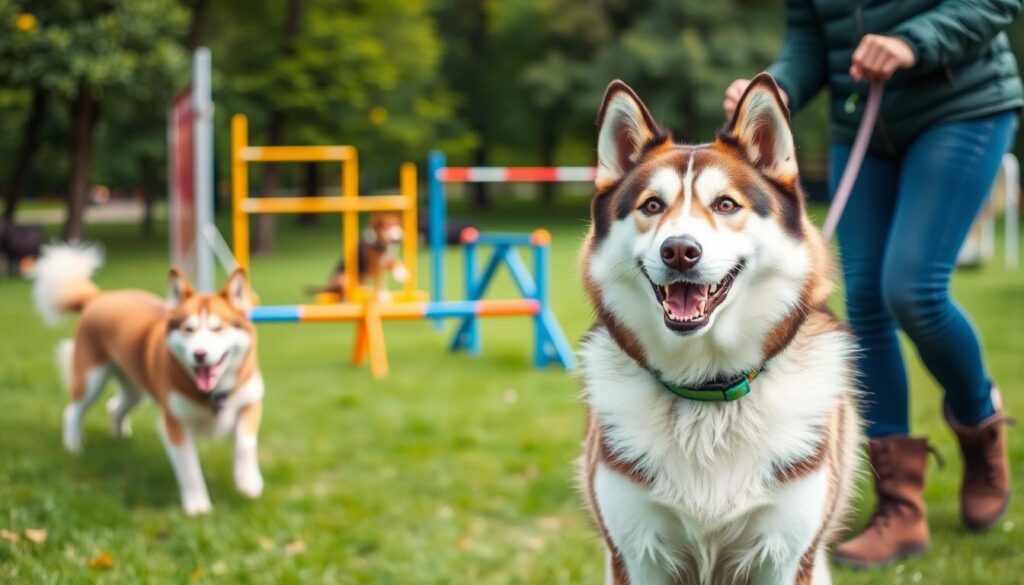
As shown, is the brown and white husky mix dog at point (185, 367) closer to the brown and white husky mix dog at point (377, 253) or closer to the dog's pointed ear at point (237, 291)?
the dog's pointed ear at point (237, 291)

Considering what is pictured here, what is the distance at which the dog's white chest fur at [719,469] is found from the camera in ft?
6.81

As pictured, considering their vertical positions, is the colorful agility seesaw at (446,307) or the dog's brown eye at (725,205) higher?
the dog's brown eye at (725,205)

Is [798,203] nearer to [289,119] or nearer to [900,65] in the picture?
[900,65]

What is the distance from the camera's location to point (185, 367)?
4.07m

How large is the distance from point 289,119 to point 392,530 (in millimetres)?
17777

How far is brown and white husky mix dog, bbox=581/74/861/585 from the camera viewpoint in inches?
80.7

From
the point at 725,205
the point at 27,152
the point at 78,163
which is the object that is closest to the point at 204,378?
the point at 725,205

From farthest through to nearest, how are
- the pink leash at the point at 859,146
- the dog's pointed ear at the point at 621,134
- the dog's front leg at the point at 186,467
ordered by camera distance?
the dog's front leg at the point at 186,467 → the pink leash at the point at 859,146 → the dog's pointed ear at the point at 621,134

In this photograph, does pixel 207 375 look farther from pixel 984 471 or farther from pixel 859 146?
pixel 984 471

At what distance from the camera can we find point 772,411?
2109 millimetres

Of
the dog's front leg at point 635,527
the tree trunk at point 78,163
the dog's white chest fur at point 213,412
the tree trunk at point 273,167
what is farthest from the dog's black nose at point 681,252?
the tree trunk at point 273,167

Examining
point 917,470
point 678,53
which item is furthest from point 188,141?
point 678,53

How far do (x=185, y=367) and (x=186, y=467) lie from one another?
0.40 metres

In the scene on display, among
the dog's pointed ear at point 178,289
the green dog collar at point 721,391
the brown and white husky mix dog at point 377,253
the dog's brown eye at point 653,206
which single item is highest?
the dog's brown eye at point 653,206
